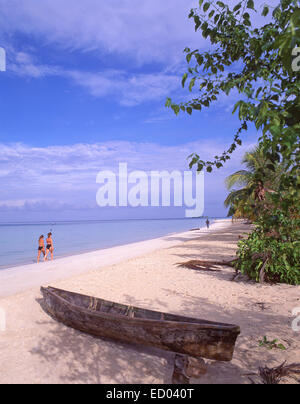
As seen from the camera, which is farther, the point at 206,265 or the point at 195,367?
the point at 206,265

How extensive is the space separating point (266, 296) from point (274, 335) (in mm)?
2281

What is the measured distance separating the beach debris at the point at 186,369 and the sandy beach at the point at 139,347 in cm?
9

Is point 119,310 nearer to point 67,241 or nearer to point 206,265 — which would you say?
point 206,265

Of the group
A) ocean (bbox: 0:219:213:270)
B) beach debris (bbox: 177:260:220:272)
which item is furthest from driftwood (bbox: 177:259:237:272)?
ocean (bbox: 0:219:213:270)

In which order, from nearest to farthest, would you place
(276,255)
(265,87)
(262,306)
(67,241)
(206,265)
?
(265,87) < (262,306) < (276,255) < (206,265) < (67,241)

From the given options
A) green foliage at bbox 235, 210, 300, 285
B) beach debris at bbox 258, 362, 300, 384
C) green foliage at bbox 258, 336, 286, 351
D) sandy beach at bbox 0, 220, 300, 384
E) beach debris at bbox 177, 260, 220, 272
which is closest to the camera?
beach debris at bbox 258, 362, 300, 384

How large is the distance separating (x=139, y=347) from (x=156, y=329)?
103 cm

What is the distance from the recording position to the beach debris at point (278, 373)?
3.50m

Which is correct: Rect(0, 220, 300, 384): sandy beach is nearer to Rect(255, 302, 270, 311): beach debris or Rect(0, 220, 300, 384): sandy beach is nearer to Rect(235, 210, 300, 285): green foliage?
Rect(255, 302, 270, 311): beach debris

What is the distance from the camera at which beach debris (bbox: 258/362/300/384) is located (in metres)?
3.50

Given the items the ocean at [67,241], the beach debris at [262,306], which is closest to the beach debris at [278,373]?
the beach debris at [262,306]

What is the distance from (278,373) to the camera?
3557 millimetres

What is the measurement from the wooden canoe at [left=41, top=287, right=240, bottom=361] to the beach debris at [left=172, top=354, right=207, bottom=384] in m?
0.11

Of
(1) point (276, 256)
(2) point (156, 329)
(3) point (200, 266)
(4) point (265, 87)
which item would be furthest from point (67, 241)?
(4) point (265, 87)
